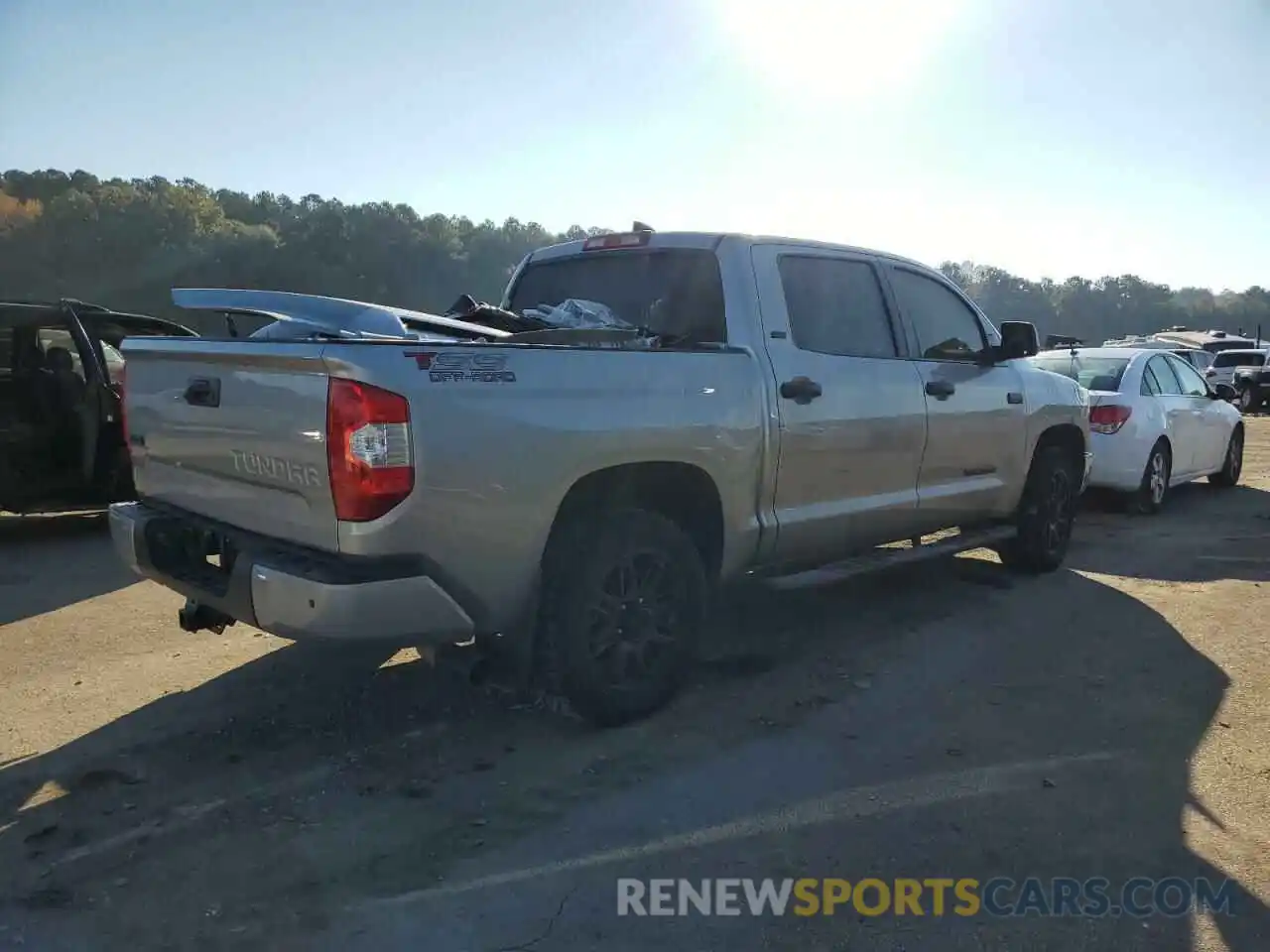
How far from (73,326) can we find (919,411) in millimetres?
6317

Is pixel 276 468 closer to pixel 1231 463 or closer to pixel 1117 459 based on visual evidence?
pixel 1117 459

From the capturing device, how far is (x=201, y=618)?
13.2 feet

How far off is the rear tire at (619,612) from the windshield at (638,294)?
1087 millimetres

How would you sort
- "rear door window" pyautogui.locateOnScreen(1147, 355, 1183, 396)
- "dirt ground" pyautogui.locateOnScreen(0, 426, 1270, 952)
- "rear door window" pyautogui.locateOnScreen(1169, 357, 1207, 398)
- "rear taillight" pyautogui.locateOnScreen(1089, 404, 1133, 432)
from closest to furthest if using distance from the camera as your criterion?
"dirt ground" pyautogui.locateOnScreen(0, 426, 1270, 952) → "rear taillight" pyautogui.locateOnScreen(1089, 404, 1133, 432) → "rear door window" pyautogui.locateOnScreen(1147, 355, 1183, 396) → "rear door window" pyautogui.locateOnScreen(1169, 357, 1207, 398)

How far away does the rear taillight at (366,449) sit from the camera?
319 cm

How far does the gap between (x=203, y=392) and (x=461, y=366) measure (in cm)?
110

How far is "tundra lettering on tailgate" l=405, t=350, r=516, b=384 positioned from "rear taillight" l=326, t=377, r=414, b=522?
0.49ft

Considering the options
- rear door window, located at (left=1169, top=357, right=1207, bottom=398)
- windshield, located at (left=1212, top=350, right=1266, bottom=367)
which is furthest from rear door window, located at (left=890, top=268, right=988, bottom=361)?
windshield, located at (left=1212, top=350, right=1266, bottom=367)

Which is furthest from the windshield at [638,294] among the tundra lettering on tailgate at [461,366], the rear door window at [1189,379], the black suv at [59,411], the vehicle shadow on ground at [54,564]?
the rear door window at [1189,379]

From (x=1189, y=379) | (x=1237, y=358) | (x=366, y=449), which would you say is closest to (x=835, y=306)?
(x=366, y=449)

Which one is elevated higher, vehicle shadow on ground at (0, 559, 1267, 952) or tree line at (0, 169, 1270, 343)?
tree line at (0, 169, 1270, 343)

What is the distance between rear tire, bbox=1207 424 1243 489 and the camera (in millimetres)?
11266

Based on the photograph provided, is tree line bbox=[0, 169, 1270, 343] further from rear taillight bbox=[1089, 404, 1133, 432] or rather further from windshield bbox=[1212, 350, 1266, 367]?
rear taillight bbox=[1089, 404, 1133, 432]

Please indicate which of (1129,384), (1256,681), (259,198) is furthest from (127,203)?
(1256,681)
